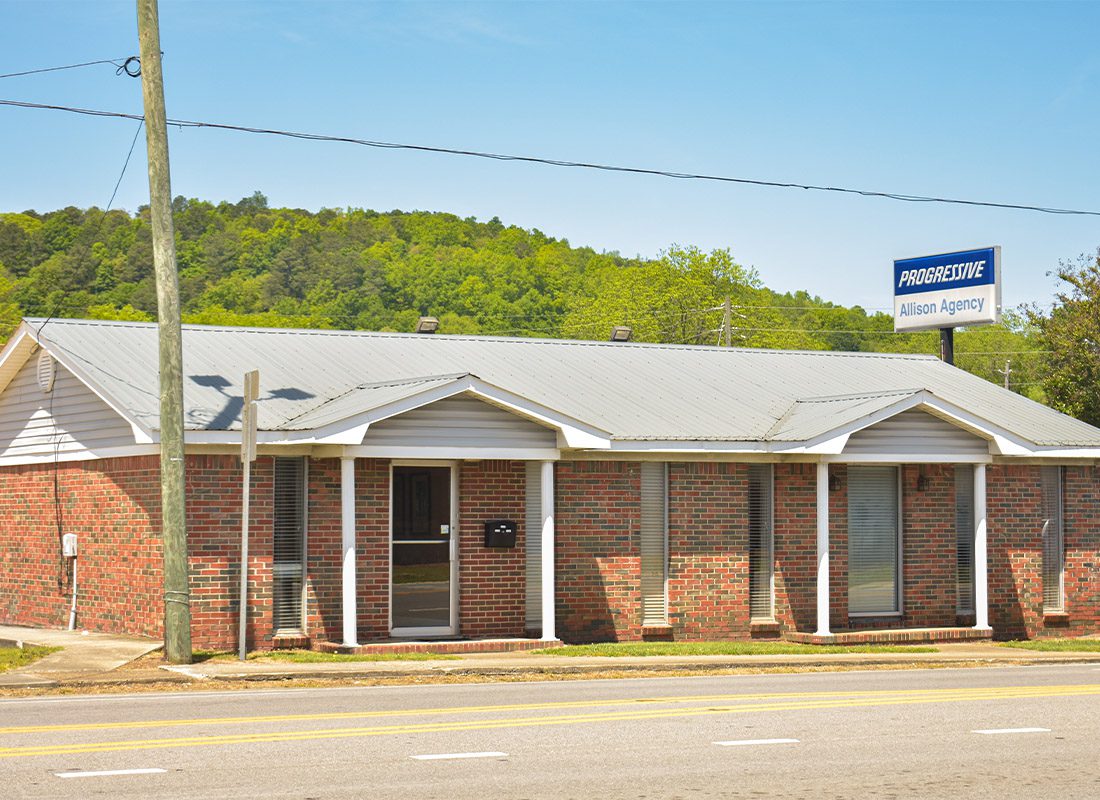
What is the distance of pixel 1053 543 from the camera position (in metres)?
26.8

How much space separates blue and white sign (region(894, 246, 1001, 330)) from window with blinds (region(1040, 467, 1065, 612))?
6.01m

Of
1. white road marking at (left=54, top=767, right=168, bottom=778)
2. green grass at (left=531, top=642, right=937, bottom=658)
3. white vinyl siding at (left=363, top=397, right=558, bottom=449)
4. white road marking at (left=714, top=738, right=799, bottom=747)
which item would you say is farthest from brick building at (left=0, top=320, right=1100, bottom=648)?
white road marking at (left=54, top=767, right=168, bottom=778)

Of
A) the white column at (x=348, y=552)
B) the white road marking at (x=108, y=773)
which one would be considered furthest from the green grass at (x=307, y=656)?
the white road marking at (x=108, y=773)

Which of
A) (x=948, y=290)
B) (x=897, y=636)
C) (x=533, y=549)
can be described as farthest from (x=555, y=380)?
(x=948, y=290)

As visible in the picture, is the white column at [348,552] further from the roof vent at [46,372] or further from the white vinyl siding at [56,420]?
the roof vent at [46,372]

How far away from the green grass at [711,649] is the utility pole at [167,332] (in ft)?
16.9

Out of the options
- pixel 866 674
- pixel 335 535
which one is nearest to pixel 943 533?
pixel 866 674

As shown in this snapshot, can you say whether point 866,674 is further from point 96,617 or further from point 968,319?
point 968,319

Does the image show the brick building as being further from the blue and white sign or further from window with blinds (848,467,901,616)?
the blue and white sign

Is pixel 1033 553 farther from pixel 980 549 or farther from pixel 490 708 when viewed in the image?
pixel 490 708

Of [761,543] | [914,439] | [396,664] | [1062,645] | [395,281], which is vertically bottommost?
[1062,645]

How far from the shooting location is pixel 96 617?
22.4m

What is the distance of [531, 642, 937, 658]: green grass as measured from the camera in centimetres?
Result: 2100

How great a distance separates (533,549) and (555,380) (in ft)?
12.5
